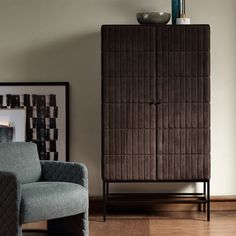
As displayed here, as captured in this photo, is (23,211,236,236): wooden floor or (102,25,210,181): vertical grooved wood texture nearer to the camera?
(23,211,236,236): wooden floor

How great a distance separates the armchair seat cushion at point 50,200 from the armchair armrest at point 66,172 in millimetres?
97

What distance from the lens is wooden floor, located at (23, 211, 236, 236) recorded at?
4.20 meters

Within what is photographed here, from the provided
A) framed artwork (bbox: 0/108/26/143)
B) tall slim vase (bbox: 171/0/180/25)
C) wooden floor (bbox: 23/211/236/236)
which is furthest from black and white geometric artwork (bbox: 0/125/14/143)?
tall slim vase (bbox: 171/0/180/25)

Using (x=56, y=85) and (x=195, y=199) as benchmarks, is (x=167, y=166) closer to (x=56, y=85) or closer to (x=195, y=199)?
(x=195, y=199)

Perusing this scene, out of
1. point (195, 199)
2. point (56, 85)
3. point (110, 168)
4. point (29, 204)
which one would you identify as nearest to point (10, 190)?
point (29, 204)

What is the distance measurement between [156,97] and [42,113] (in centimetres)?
101

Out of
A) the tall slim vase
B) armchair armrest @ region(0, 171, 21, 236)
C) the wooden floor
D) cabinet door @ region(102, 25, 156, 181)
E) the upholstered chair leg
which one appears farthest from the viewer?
the tall slim vase

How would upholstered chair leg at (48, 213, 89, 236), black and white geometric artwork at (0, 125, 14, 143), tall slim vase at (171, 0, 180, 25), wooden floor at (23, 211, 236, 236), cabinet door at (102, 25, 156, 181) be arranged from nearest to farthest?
upholstered chair leg at (48, 213, 89, 236) < wooden floor at (23, 211, 236, 236) < cabinet door at (102, 25, 156, 181) < tall slim vase at (171, 0, 180, 25) < black and white geometric artwork at (0, 125, 14, 143)

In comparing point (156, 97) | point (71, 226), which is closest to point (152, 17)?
point (156, 97)

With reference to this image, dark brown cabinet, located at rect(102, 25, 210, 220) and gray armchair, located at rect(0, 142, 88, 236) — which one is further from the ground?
dark brown cabinet, located at rect(102, 25, 210, 220)

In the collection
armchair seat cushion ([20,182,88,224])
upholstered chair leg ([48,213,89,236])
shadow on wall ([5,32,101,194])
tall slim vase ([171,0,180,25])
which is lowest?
upholstered chair leg ([48,213,89,236])

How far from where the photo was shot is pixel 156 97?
4.57m

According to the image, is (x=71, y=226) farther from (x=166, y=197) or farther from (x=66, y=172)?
(x=166, y=197)

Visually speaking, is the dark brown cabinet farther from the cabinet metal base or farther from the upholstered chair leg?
the upholstered chair leg
